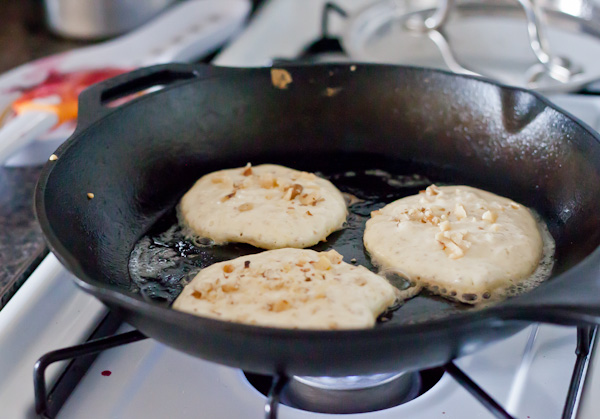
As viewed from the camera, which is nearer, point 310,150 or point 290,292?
point 290,292

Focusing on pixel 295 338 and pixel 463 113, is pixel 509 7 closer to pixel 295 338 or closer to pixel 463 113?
pixel 463 113

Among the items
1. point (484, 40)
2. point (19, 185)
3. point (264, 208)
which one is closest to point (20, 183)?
point (19, 185)

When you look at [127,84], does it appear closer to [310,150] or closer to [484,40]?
[310,150]

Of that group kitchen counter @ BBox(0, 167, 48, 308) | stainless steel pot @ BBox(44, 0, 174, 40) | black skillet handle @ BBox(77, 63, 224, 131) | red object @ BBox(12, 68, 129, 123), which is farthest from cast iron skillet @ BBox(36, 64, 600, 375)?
stainless steel pot @ BBox(44, 0, 174, 40)

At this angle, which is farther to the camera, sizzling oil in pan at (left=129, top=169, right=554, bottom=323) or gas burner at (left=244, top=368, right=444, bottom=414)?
sizzling oil in pan at (left=129, top=169, right=554, bottom=323)

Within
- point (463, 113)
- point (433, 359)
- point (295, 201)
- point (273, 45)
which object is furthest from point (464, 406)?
point (273, 45)

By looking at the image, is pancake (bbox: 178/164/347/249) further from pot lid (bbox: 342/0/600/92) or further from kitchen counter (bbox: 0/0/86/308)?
pot lid (bbox: 342/0/600/92)

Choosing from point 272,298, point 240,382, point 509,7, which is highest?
point 509,7
